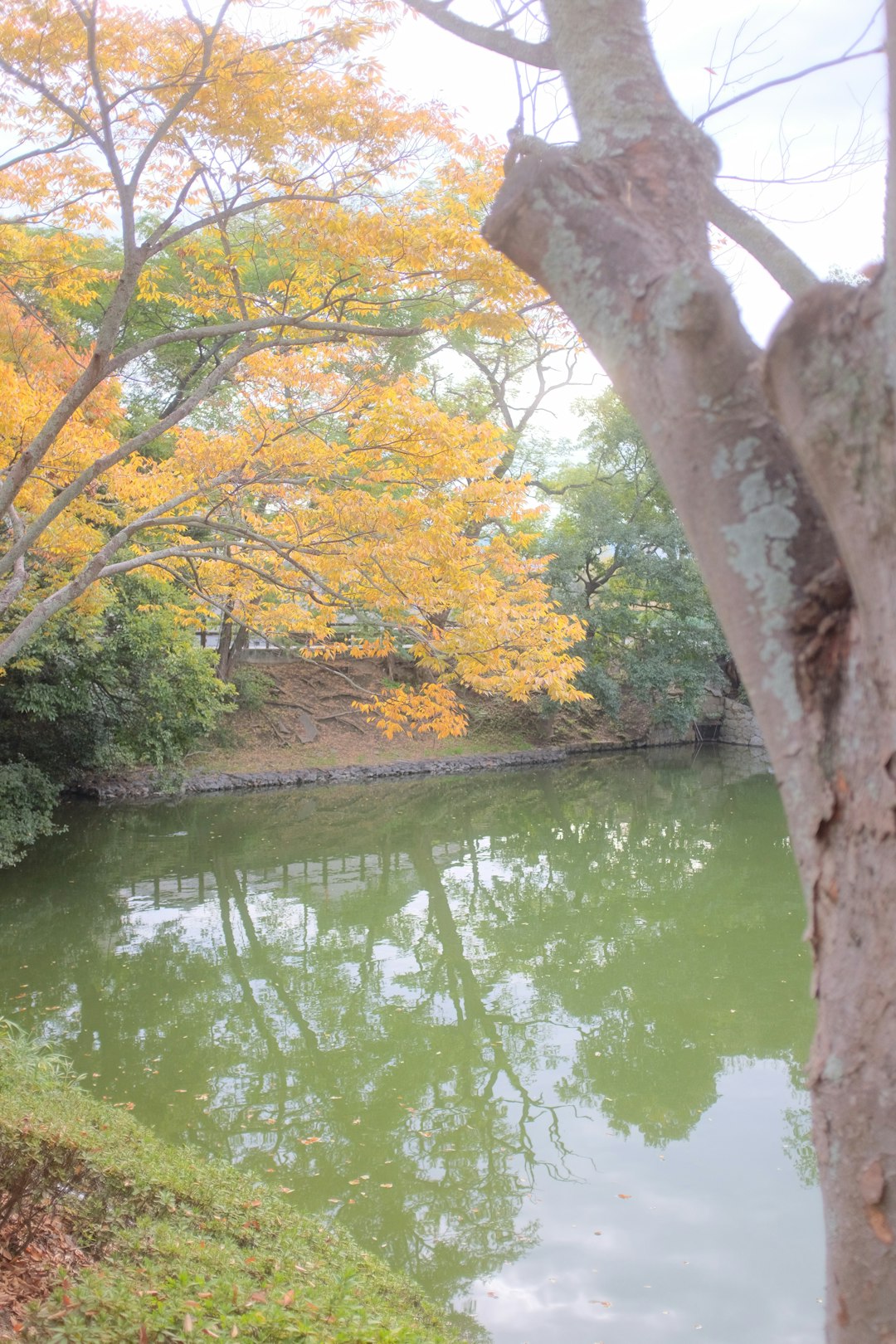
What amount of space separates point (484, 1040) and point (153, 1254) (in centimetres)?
394

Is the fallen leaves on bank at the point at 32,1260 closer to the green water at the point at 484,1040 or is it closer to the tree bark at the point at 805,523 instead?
the green water at the point at 484,1040

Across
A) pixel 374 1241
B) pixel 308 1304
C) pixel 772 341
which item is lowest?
pixel 374 1241

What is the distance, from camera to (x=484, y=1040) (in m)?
6.75

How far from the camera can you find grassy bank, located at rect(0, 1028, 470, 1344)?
257cm

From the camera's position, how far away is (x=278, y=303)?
6.59 m

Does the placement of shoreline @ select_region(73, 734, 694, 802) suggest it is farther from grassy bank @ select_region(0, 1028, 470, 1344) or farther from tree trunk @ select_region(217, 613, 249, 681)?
grassy bank @ select_region(0, 1028, 470, 1344)

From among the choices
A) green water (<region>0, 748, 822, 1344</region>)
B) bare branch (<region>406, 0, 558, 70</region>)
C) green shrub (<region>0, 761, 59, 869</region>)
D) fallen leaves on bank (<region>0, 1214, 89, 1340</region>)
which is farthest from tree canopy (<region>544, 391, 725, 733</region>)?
bare branch (<region>406, 0, 558, 70</region>)

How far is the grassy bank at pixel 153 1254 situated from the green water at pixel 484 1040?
0.80 metres

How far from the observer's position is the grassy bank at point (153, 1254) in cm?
257

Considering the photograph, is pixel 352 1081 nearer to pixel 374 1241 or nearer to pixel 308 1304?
pixel 374 1241

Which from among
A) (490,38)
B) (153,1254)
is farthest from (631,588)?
(490,38)

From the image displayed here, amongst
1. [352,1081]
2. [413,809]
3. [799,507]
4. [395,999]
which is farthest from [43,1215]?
[413,809]

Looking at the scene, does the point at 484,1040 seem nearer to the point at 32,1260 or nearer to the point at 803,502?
the point at 32,1260

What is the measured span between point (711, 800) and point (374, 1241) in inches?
528
